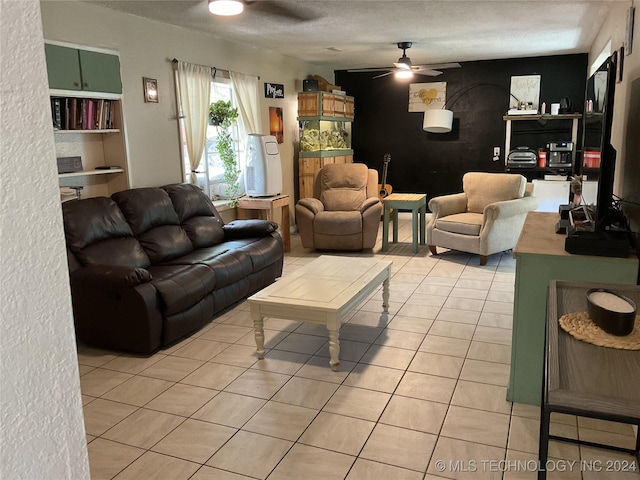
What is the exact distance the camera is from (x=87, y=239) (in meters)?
3.56

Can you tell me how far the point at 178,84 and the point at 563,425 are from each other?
4169 mm

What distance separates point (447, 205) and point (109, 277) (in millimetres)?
3754

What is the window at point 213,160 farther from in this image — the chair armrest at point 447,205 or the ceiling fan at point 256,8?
the chair armrest at point 447,205

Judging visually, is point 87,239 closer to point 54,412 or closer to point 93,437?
point 93,437

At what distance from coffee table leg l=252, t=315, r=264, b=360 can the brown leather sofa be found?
566 millimetres

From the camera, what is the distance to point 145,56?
4.53 meters

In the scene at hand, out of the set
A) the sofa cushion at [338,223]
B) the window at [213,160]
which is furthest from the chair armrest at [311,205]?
the window at [213,160]

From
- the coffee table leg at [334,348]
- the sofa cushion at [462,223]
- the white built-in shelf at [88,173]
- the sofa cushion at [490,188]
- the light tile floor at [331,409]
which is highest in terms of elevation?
the white built-in shelf at [88,173]

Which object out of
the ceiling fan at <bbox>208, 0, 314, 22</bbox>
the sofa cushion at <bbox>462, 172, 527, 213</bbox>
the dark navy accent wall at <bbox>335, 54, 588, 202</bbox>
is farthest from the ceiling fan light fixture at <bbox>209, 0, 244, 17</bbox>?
the dark navy accent wall at <bbox>335, 54, 588, 202</bbox>

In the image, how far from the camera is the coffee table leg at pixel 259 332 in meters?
3.18

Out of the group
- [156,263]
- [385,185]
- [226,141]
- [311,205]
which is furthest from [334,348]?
[385,185]

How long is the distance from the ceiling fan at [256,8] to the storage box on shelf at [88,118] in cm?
109

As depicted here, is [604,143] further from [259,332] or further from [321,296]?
[259,332]

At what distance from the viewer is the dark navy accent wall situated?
7.21 meters
